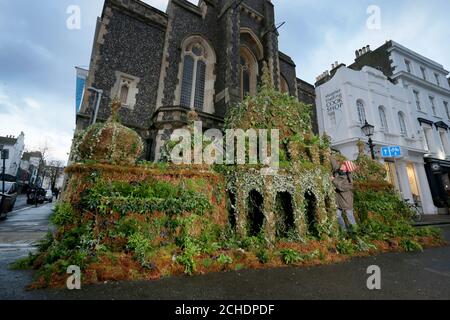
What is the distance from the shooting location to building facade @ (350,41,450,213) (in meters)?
18.2

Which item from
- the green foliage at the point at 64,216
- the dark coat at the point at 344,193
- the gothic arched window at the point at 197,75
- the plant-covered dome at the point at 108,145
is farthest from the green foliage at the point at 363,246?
the gothic arched window at the point at 197,75

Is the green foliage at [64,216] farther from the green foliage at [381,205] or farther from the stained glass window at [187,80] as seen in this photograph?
the stained glass window at [187,80]

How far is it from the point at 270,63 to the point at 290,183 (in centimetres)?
1283

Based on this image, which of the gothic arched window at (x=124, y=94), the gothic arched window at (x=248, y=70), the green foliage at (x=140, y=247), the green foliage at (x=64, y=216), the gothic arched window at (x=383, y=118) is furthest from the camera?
the gothic arched window at (x=383, y=118)

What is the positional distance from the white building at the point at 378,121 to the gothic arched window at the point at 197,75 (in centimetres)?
922

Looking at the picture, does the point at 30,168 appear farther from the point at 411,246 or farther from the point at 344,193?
the point at 411,246

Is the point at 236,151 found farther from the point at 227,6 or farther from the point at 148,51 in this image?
the point at 227,6

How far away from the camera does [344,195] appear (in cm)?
587

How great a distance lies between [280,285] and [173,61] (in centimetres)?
1310

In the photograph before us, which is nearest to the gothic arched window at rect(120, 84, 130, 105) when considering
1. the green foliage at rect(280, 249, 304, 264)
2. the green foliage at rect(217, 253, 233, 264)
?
the green foliage at rect(217, 253, 233, 264)

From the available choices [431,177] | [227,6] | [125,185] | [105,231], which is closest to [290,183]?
[125,185]

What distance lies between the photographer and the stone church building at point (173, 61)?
10688 mm

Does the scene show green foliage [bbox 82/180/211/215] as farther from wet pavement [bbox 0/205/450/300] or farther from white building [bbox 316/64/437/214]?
white building [bbox 316/64/437/214]
